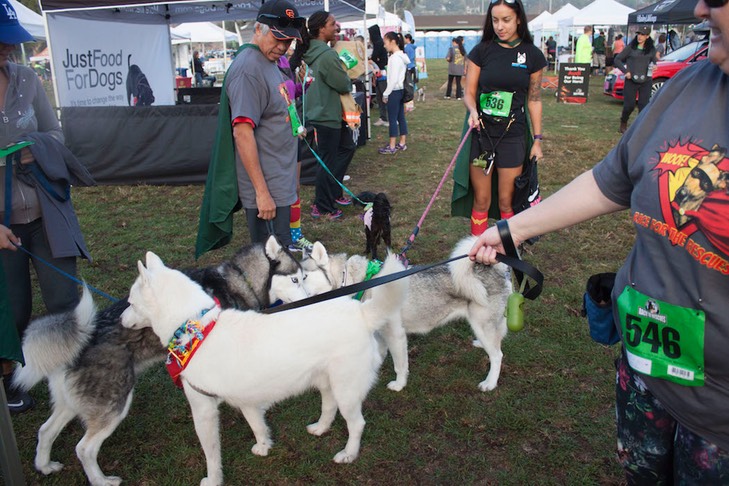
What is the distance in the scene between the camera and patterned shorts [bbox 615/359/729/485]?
51.8 inches

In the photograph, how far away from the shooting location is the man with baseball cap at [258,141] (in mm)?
3117

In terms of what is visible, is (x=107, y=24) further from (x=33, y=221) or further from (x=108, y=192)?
(x=33, y=221)

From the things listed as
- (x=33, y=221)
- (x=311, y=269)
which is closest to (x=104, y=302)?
(x=33, y=221)

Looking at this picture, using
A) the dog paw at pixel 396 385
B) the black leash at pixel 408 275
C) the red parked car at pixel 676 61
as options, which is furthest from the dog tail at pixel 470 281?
the red parked car at pixel 676 61

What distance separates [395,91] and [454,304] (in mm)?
7276

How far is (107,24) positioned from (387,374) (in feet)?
32.0

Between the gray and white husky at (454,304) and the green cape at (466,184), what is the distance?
3.92ft

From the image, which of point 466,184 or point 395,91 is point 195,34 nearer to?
point 395,91

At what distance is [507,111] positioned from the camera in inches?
163

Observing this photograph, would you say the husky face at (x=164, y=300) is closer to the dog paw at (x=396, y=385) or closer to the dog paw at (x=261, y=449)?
the dog paw at (x=261, y=449)

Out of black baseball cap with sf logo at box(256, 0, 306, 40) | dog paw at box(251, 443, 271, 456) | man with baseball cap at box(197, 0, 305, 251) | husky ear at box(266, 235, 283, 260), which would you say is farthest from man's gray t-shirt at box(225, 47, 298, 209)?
dog paw at box(251, 443, 271, 456)

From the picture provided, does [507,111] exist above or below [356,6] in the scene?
below

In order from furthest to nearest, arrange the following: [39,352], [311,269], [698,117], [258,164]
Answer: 1. [311,269]
2. [258,164]
3. [39,352]
4. [698,117]

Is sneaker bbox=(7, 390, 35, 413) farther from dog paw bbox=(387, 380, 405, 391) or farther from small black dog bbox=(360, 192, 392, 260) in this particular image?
small black dog bbox=(360, 192, 392, 260)
